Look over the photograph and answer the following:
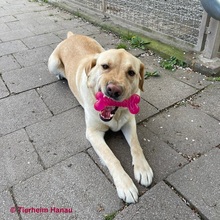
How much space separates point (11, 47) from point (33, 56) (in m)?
0.70

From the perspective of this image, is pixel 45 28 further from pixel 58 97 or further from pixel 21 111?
pixel 21 111

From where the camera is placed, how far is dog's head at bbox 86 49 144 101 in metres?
2.19

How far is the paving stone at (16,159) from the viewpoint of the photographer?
2346 mm

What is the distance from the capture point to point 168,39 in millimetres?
4570

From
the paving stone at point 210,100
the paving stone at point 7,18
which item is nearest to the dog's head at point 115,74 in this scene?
the paving stone at point 210,100

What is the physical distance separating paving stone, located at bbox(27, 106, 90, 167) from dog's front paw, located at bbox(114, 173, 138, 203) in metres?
0.62

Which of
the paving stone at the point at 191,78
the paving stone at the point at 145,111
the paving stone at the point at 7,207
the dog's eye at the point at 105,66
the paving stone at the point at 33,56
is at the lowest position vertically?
the paving stone at the point at 7,207

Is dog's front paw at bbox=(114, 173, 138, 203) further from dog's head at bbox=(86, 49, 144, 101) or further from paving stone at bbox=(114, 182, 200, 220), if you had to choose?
dog's head at bbox=(86, 49, 144, 101)

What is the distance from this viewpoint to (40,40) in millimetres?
5230

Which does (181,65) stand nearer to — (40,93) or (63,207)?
(40,93)

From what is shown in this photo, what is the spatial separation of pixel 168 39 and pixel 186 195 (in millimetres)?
3178

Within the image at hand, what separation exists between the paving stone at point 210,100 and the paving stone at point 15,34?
3902 mm

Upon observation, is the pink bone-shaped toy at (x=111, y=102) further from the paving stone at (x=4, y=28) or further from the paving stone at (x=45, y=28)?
the paving stone at (x=4, y=28)

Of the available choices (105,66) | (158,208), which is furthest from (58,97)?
(158,208)
